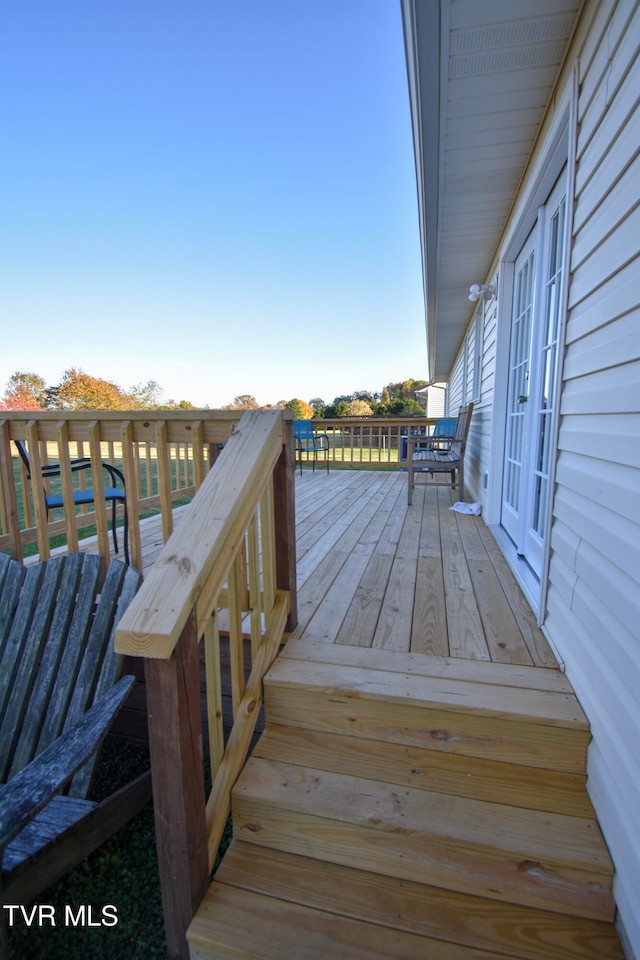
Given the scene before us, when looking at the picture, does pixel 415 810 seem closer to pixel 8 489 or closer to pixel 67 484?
pixel 67 484

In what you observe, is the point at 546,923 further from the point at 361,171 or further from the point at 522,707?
the point at 361,171

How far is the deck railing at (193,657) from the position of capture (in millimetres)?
863

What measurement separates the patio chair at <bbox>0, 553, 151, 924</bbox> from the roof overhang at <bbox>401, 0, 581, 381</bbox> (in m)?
2.35

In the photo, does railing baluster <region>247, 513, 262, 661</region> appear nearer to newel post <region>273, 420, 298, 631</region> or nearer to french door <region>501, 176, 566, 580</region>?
newel post <region>273, 420, 298, 631</region>

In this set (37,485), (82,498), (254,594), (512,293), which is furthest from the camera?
(512,293)

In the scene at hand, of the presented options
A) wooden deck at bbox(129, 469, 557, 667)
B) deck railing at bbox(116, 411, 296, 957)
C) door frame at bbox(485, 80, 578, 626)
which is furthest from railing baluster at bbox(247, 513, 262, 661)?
door frame at bbox(485, 80, 578, 626)

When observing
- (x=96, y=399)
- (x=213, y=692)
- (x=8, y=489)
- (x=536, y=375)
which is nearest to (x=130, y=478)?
(x=8, y=489)

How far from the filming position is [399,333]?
25125mm

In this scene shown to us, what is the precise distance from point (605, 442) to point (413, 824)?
1161mm

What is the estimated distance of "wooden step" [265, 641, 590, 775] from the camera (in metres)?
1.19

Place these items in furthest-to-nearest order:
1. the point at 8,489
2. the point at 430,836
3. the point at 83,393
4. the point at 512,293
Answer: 1. the point at 83,393
2. the point at 512,293
3. the point at 8,489
4. the point at 430,836

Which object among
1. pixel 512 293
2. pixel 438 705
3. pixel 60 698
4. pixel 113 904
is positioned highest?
pixel 512 293

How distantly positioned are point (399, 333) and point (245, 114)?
18360 mm

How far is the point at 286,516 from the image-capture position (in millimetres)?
1582
